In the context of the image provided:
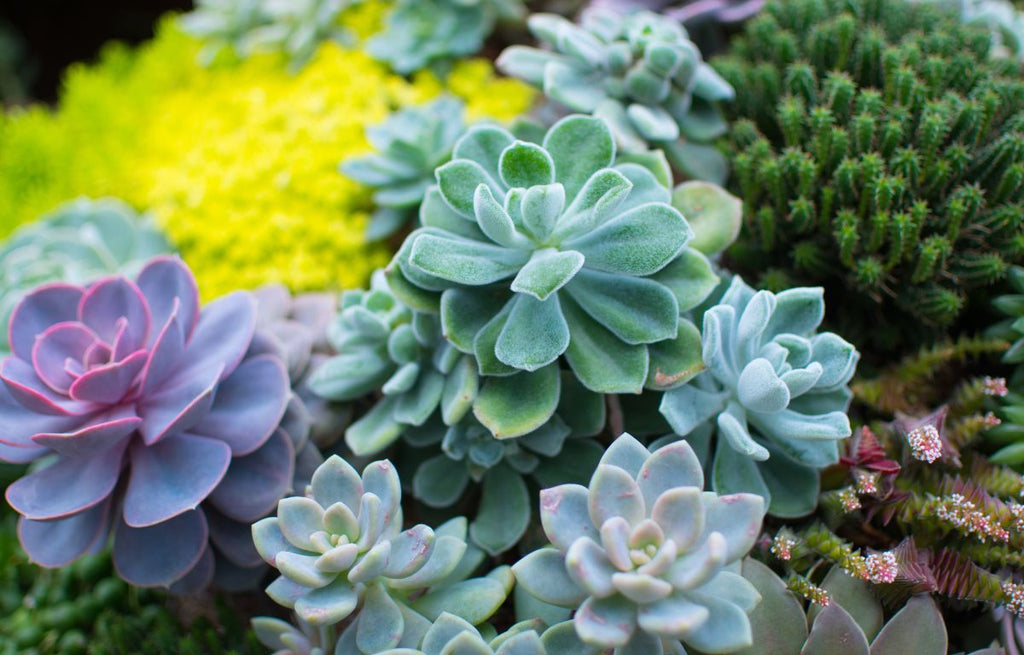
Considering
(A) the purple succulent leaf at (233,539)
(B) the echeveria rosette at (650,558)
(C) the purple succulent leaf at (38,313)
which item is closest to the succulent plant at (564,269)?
(B) the echeveria rosette at (650,558)

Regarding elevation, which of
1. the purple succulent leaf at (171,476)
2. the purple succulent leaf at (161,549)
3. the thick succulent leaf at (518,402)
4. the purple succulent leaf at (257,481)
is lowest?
the purple succulent leaf at (161,549)

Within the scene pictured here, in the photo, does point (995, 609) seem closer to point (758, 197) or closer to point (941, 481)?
point (941, 481)

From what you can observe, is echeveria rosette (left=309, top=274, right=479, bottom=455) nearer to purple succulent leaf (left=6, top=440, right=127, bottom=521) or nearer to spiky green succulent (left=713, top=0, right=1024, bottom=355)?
purple succulent leaf (left=6, top=440, right=127, bottom=521)

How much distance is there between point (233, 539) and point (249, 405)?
23 cm

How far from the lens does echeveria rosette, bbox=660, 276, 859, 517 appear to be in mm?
1025

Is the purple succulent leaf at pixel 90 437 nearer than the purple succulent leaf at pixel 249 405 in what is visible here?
Yes

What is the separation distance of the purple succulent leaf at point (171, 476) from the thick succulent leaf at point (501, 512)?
400 millimetres

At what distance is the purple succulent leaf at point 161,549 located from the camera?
1.19m

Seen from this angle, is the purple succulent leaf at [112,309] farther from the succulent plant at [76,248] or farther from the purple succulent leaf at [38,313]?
the succulent plant at [76,248]

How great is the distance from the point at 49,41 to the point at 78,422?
12.1 ft

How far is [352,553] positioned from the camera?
0.93 m

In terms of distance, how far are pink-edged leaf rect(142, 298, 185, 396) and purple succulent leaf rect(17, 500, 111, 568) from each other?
207 millimetres

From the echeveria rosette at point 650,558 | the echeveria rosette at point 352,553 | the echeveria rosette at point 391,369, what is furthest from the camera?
the echeveria rosette at point 391,369

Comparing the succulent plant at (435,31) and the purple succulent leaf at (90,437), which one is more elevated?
the succulent plant at (435,31)
